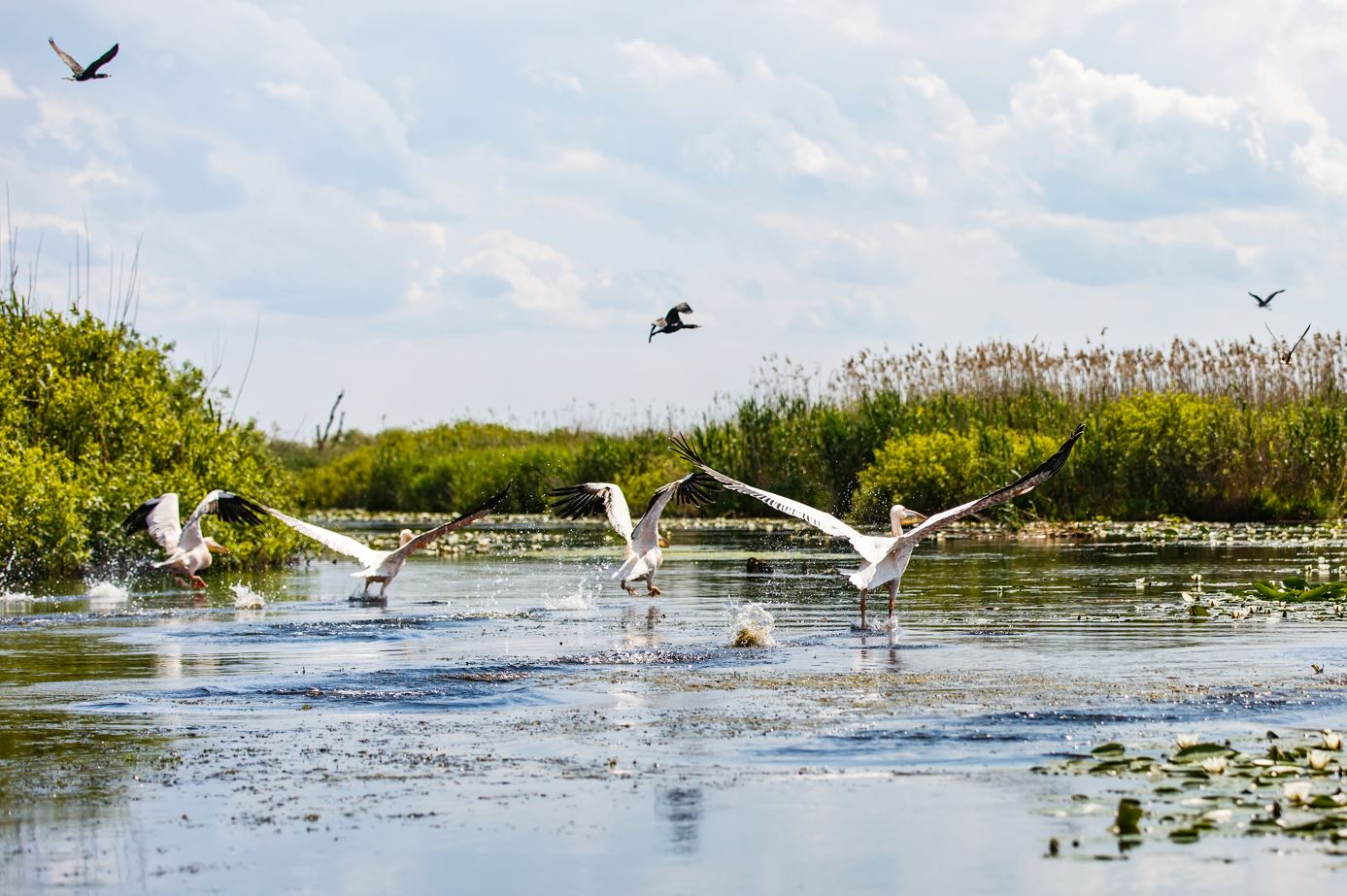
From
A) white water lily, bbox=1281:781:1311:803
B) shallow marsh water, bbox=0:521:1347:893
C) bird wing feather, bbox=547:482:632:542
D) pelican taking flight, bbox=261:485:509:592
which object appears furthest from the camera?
bird wing feather, bbox=547:482:632:542

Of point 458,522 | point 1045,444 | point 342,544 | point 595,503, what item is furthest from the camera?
point 1045,444

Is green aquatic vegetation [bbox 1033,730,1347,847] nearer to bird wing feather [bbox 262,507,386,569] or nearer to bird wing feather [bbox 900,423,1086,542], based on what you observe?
bird wing feather [bbox 900,423,1086,542]

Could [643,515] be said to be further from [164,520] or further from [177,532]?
[164,520]

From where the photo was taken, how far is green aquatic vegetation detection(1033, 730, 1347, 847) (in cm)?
755

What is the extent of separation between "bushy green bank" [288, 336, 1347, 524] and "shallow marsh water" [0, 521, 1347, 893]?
56.2 ft

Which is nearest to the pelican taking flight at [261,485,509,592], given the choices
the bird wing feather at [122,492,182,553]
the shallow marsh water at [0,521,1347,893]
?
the shallow marsh water at [0,521,1347,893]

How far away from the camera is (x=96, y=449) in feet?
86.2

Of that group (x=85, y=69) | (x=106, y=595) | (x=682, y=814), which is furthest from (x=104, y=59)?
(x=682, y=814)

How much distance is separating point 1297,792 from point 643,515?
43.3 feet

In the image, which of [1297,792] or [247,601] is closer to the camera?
[1297,792]

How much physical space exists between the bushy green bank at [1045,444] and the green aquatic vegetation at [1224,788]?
26388mm

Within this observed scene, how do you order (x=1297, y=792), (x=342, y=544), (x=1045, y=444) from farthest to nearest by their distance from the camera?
(x=1045, y=444) < (x=342, y=544) < (x=1297, y=792)

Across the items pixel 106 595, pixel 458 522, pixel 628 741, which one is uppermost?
pixel 458 522

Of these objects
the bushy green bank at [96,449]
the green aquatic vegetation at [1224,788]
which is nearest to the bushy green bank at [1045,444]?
the bushy green bank at [96,449]
